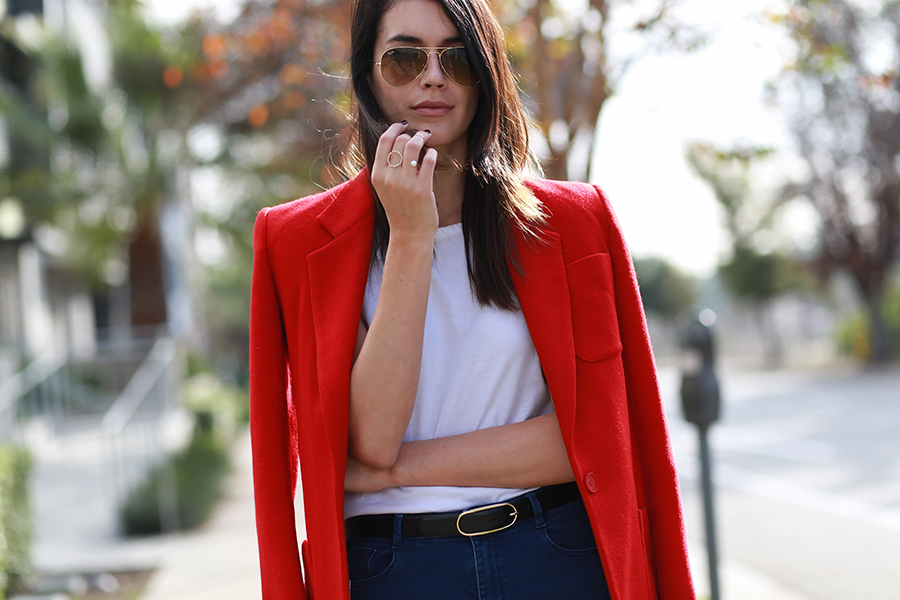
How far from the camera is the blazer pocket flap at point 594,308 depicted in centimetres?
155

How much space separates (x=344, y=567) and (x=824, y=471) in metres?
8.62

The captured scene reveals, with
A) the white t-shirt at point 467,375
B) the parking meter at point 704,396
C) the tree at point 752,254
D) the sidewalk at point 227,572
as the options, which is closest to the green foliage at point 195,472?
the sidewalk at point 227,572

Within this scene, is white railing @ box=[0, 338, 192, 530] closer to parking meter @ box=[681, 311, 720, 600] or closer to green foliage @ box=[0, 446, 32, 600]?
green foliage @ box=[0, 446, 32, 600]

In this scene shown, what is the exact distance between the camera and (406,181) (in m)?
1.32

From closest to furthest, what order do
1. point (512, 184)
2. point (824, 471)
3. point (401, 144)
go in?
point (401, 144) < point (512, 184) < point (824, 471)

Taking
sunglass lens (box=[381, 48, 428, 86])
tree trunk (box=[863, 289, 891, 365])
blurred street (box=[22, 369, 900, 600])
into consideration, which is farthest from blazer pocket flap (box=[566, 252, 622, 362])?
tree trunk (box=[863, 289, 891, 365])

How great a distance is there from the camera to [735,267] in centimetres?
3023

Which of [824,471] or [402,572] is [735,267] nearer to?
[824,471]

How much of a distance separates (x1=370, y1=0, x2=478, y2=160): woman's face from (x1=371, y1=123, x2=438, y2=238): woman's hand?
0.16 metres

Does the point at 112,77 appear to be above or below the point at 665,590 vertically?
above

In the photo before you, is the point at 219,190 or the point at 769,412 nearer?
the point at 219,190

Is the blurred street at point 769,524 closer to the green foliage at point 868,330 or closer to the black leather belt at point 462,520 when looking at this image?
the black leather belt at point 462,520

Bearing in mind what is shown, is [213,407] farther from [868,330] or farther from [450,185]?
[868,330]

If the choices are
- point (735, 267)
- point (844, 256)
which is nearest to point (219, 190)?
point (844, 256)
